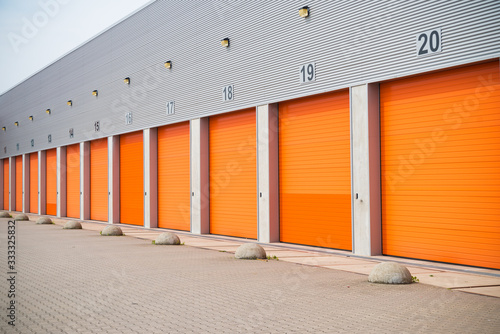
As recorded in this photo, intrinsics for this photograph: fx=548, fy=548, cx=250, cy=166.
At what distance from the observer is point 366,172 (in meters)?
12.5

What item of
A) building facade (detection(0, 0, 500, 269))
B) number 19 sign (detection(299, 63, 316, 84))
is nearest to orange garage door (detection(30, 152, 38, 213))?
building facade (detection(0, 0, 500, 269))

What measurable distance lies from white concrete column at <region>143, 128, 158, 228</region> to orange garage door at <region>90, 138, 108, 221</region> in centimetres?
525

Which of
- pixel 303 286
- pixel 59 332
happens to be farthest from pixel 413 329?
pixel 59 332

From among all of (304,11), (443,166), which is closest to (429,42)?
(443,166)

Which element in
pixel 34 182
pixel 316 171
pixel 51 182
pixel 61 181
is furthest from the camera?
pixel 34 182

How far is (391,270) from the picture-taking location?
908cm

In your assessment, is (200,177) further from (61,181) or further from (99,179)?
(61,181)

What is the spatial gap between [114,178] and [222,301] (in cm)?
1879

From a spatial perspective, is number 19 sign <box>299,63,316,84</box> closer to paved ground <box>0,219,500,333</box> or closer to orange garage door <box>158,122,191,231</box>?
paved ground <box>0,219,500,333</box>

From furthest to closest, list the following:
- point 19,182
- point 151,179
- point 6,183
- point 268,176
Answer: point 6,183 < point 19,182 < point 151,179 < point 268,176

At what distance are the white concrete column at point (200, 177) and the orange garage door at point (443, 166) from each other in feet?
25.7

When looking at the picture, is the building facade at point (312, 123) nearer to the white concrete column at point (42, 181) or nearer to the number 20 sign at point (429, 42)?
the number 20 sign at point (429, 42)

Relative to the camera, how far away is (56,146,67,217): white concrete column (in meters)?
32.1

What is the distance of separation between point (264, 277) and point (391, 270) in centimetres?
225
